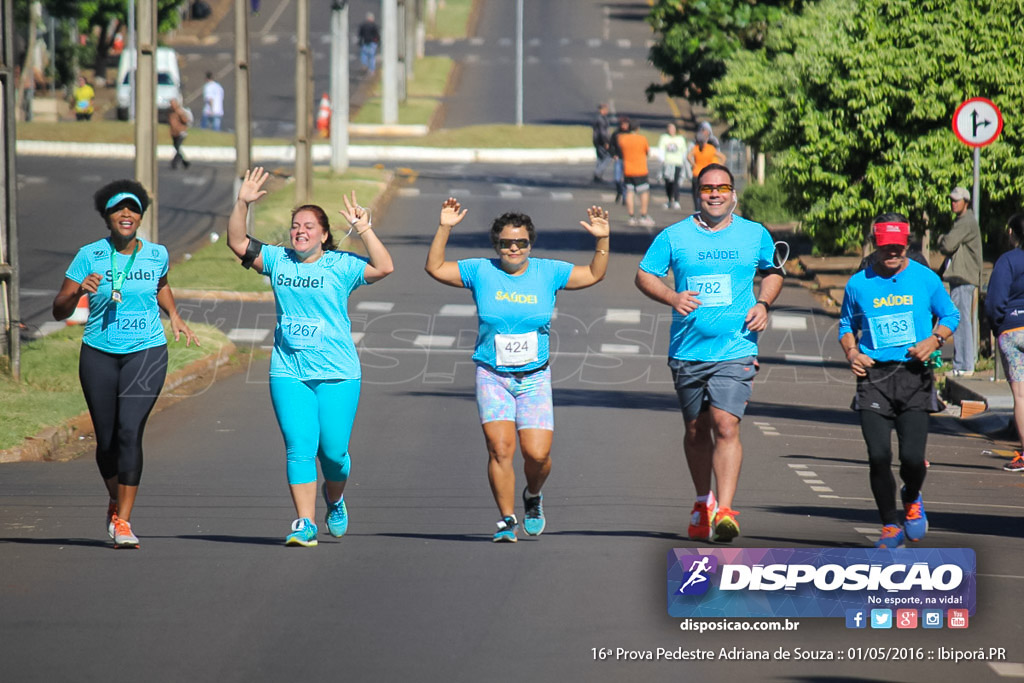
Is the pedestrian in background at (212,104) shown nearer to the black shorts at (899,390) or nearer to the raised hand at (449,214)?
the raised hand at (449,214)

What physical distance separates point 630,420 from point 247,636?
29.2ft

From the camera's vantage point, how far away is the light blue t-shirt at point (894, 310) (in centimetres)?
901

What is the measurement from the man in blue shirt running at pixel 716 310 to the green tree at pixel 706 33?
25894 mm

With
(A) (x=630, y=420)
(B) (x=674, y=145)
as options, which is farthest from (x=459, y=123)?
(A) (x=630, y=420)

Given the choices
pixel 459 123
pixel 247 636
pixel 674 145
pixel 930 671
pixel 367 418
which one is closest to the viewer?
pixel 930 671

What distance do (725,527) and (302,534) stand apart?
2164mm

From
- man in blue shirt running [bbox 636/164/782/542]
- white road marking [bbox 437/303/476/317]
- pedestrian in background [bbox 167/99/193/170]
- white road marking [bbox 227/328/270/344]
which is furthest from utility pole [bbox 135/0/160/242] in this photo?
pedestrian in background [bbox 167/99/193/170]

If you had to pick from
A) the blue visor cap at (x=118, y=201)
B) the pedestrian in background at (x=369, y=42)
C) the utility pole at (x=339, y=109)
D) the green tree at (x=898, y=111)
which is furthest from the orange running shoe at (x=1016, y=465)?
the pedestrian in background at (x=369, y=42)

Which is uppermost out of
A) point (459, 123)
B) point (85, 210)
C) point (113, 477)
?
point (459, 123)

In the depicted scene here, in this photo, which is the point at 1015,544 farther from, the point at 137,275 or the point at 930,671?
the point at 137,275

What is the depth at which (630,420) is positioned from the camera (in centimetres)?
1569

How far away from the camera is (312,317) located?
881 centimetres

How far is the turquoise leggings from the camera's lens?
8.80 meters

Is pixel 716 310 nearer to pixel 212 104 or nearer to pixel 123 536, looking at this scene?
pixel 123 536
